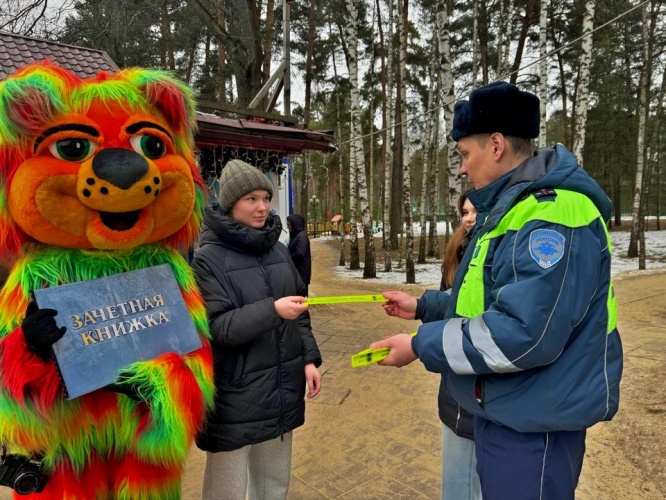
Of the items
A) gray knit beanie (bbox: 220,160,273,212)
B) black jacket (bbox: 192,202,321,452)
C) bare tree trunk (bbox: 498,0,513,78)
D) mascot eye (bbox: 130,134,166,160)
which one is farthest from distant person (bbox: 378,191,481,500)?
bare tree trunk (bbox: 498,0,513,78)

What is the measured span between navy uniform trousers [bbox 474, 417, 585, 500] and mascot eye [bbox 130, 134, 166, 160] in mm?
1639

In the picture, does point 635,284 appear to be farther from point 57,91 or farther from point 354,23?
point 57,91

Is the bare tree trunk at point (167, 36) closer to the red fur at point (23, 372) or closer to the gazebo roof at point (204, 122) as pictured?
the gazebo roof at point (204, 122)

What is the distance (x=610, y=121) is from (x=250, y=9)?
20.8 meters

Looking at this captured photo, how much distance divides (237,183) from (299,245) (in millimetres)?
5497

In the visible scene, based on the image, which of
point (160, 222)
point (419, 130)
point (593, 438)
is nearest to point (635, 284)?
point (593, 438)

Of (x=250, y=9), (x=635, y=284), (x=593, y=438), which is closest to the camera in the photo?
(x=593, y=438)

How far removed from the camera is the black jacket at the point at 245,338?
6.20ft

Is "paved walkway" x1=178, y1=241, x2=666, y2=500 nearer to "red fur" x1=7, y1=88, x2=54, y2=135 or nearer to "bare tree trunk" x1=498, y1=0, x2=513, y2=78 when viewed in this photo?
"red fur" x1=7, y1=88, x2=54, y2=135

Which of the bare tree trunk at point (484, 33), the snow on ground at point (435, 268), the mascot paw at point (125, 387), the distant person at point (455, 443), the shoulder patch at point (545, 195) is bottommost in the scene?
the snow on ground at point (435, 268)

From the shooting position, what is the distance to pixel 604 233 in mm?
1384

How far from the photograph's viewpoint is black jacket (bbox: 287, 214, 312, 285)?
7.57 meters

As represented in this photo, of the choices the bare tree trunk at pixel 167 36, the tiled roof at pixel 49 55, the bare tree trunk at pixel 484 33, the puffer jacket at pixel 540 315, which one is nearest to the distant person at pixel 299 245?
the tiled roof at pixel 49 55

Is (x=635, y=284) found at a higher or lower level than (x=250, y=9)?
lower
